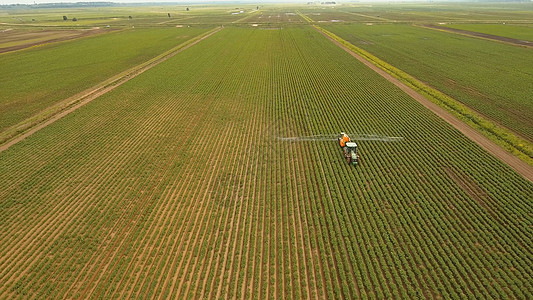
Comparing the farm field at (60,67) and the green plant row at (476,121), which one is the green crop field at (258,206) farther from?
the green plant row at (476,121)

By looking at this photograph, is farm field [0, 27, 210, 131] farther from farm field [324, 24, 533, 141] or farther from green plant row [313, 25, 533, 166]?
farm field [324, 24, 533, 141]

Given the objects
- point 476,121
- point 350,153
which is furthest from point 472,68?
point 350,153

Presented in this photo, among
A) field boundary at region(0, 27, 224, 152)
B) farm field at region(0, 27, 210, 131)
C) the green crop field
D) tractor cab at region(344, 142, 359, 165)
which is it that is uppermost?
farm field at region(0, 27, 210, 131)

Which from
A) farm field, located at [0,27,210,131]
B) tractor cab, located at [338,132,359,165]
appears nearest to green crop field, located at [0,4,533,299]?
tractor cab, located at [338,132,359,165]

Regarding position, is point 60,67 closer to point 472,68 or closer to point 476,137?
point 476,137

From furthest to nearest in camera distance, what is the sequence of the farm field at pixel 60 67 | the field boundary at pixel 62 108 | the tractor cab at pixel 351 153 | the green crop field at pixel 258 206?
the farm field at pixel 60 67 → the field boundary at pixel 62 108 → the tractor cab at pixel 351 153 → the green crop field at pixel 258 206

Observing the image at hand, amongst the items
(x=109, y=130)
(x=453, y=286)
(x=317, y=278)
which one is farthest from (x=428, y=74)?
(x=109, y=130)

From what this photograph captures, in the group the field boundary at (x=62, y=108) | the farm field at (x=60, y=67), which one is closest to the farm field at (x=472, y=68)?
the field boundary at (x=62, y=108)
